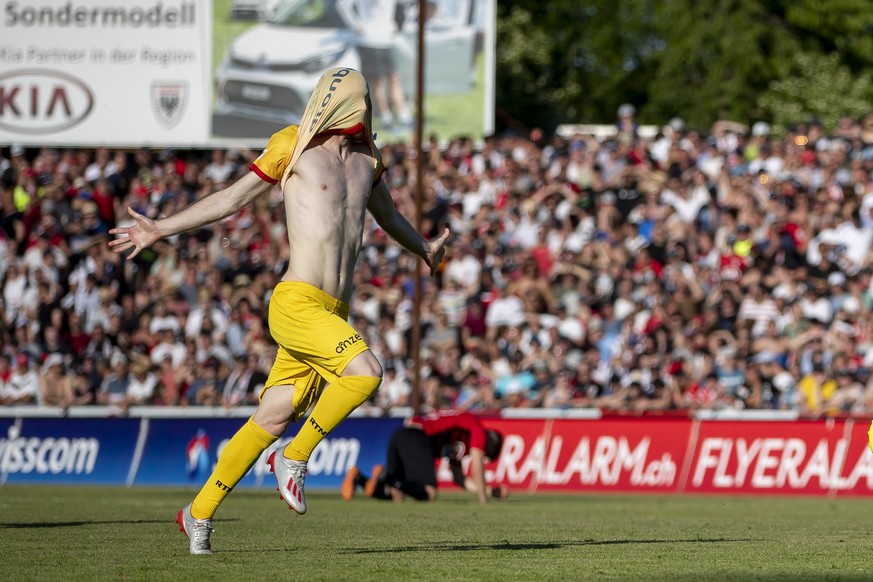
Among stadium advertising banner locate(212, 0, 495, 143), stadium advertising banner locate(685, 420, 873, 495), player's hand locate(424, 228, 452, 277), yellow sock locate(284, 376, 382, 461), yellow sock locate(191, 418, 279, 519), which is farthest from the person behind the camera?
stadium advertising banner locate(212, 0, 495, 143)

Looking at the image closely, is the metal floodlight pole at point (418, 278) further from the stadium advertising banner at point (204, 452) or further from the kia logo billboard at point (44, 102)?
the kia logo billboard at point (44, 102)

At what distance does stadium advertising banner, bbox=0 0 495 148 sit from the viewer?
27828mm

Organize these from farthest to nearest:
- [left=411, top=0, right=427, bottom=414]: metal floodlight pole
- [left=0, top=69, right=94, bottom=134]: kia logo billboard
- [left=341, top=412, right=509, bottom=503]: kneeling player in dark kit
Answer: [left=0, top=69, right=94, bottom=134]: kia logo billboard
[left=411, top=0, right=427, bottom=414]: metal floodlight pole
[left=341, top=412, right=509, bottom=503]: kneeling player in dark kit

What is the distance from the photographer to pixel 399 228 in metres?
8.42

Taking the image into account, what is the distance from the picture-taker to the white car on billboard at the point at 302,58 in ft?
91.2

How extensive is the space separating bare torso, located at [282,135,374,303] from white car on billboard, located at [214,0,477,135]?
1992 centimetres

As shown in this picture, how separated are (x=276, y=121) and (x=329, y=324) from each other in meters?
20.7

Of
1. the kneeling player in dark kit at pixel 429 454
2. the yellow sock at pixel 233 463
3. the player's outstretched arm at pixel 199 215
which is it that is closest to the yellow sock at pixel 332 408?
the yellow sock at pixel 233 463

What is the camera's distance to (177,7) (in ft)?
92.8

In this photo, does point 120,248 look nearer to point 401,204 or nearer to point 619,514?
point 619,514

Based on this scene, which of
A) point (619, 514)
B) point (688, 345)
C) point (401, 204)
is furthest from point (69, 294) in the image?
point (619, 514)

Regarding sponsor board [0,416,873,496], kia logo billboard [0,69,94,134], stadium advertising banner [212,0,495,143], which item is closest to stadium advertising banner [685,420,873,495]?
sponsor board [0,416,873,496]

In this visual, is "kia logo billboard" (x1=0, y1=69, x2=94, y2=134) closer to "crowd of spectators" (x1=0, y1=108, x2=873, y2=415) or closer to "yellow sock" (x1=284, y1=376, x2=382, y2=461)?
"crowd of spectators" (x1=0, y1=108, x2=873, y2=415)

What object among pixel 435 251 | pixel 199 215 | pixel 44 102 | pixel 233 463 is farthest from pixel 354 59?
pixel 233 463
